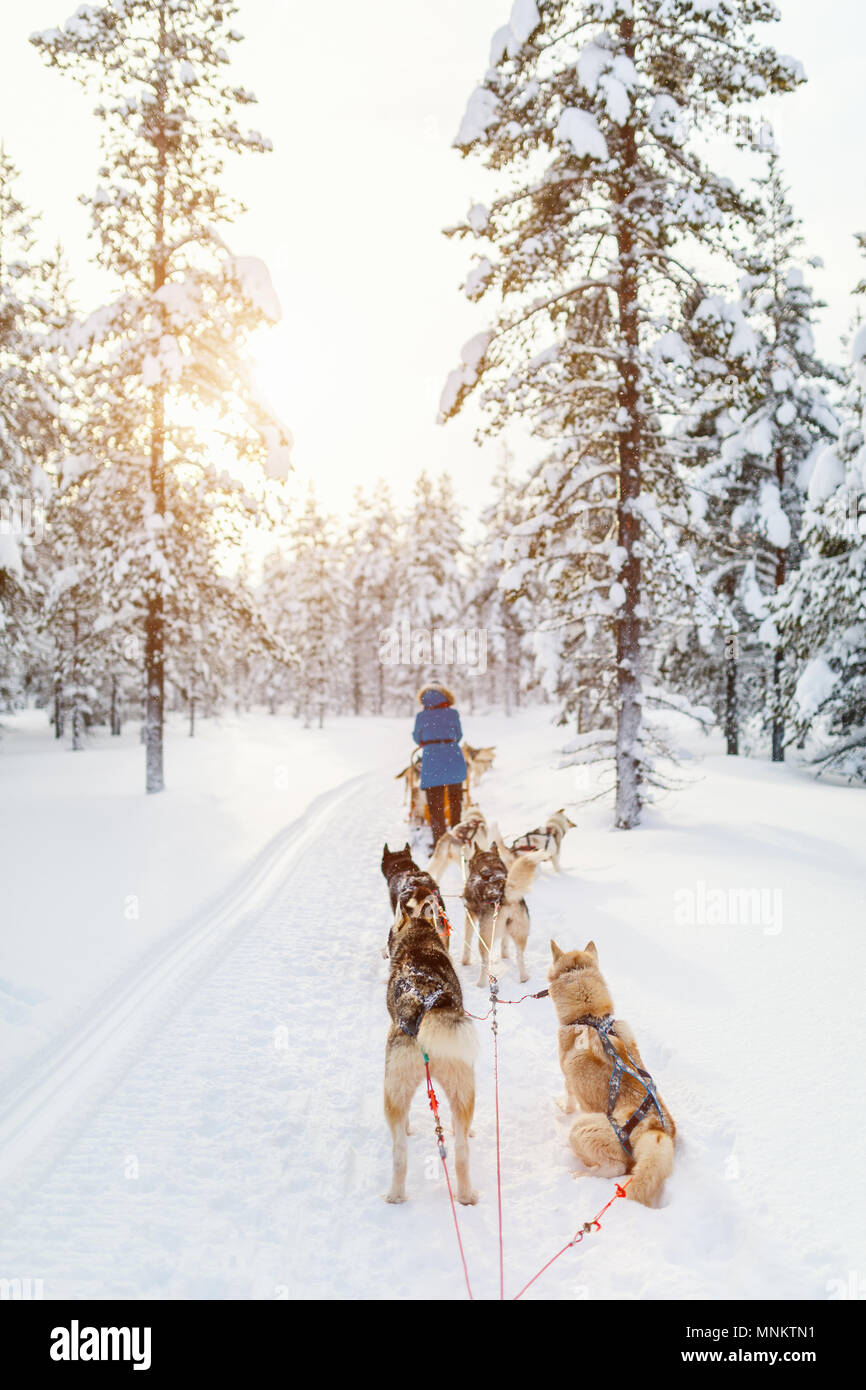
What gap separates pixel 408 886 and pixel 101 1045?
2.71 metres

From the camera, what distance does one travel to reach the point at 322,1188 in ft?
13.2

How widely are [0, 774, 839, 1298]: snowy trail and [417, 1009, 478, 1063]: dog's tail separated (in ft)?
2.78

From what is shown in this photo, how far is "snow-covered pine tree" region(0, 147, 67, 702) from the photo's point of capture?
13.2 metres

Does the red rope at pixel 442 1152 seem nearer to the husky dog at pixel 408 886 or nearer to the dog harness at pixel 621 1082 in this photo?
the dog harness at pixel 621 1082

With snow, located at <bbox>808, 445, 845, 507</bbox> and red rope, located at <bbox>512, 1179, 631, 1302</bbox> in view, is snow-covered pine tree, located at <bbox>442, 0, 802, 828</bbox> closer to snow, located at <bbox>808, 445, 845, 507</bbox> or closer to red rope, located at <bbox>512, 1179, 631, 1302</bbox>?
snow, located at <bbox>808, 445, 845, 507</bbox>

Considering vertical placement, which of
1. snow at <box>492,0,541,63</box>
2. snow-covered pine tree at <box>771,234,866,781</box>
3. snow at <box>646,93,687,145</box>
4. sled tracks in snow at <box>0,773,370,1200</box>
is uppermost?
snow at <box>492,0,541,63</box>

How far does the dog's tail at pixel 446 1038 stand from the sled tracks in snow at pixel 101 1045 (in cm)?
247

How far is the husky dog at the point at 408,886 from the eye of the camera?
18.6 ft

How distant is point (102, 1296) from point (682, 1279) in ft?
8.79

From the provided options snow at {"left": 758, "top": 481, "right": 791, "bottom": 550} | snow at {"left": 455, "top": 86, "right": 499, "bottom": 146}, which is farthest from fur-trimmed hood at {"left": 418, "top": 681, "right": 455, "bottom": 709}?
snow at {"left": 758, "top": 481, "right": 791, "bottom": 550}

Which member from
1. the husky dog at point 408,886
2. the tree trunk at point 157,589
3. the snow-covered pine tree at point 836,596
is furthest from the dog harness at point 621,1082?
the tree trunk at point 157,589

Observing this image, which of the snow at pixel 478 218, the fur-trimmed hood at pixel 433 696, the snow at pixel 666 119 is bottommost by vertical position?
the fur-trimmed hood at pixel 433 696

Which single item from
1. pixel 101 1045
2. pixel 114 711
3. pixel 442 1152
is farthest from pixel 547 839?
pixel 114 711

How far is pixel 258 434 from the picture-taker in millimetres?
14867
